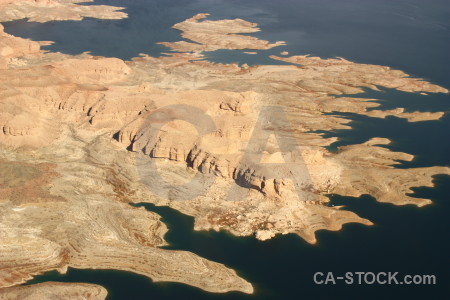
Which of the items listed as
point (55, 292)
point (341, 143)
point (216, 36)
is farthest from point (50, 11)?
point (55, 292)

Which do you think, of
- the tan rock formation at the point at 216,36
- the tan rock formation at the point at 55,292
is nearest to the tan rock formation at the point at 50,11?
the tan rock formation at the point at 216,36

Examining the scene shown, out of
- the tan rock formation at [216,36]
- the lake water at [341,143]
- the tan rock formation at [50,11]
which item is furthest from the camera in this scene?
the tan rock formation at [50,11]

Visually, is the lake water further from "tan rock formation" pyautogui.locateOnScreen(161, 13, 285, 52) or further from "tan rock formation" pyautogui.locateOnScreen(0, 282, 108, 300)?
"tan rock formation" pyautogui.locateOnScreen(161, 13, 285, 52)

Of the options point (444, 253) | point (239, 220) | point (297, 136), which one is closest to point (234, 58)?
point (297, 136)

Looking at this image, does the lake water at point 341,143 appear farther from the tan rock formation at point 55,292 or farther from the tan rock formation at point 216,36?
the tan rock formation at point 216,36

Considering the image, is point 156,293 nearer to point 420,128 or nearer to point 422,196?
point 422,196

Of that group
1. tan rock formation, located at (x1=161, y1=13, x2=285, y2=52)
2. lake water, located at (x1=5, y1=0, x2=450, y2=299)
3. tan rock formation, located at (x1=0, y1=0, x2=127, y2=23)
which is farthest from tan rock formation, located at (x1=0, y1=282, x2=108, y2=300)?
tan rock formation, located at (x1=0, y1=0, x2=127, y2=23)

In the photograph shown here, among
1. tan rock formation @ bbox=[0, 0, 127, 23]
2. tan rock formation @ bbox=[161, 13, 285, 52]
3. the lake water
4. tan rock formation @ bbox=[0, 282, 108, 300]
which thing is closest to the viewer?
tan rock formation @ bbox=[0, 282, 108, 300]

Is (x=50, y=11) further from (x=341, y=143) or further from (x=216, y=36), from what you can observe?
(x=341, y=143)
